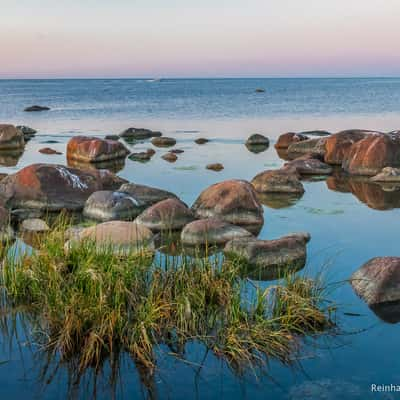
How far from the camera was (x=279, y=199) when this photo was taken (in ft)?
52.5

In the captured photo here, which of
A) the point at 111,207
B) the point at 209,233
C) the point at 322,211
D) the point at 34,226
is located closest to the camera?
the point at 209,233

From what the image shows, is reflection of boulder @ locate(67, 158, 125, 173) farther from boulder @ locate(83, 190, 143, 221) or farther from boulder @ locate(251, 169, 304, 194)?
boulder @ locate(83, 190, 143, 221)

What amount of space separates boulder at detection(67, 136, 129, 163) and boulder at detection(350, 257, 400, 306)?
1641cm

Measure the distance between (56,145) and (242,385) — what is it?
81.2ft

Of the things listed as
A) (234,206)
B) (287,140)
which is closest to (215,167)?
(287,140)

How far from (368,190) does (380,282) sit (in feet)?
30.9

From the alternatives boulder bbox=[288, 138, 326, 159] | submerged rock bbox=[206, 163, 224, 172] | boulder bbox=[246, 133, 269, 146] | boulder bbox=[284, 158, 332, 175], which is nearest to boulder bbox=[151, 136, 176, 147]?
boulder bbox=[246, 133, 269, 146]

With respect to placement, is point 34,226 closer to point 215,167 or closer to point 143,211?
point 143,211

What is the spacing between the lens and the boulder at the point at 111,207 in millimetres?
13406

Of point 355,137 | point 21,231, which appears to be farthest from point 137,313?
point 355,137

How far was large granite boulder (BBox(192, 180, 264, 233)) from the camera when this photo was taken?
13.1 metres

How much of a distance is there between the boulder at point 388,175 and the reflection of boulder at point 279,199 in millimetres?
3383

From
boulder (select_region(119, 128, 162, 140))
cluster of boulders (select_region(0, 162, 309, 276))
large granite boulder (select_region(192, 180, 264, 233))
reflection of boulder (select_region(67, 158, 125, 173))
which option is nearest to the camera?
cluster of boulders (select_region(0, 162, 309, 276))

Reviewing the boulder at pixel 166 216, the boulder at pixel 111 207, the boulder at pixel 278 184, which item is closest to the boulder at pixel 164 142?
the boulder at pixel 278 184
